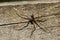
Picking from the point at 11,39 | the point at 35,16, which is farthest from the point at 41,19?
the point at 11,39

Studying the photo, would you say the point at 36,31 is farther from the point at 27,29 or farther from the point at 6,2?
the point at 6,2

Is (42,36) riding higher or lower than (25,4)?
lower

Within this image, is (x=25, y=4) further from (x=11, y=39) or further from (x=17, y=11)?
(x=11, y=39)

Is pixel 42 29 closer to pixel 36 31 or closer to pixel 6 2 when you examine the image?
pixel 36 31

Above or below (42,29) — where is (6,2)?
above

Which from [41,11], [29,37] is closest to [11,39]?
[29,37]

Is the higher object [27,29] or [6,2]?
[6,2]

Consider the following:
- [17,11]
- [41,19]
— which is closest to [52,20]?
[41,19]
